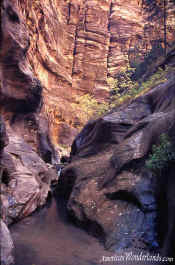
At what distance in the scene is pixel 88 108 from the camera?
110ft

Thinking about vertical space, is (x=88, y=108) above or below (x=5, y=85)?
below

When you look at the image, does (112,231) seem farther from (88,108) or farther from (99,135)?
(88,108)

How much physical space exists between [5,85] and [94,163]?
8646 mm

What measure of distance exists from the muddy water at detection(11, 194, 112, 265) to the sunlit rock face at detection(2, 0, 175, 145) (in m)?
22.8

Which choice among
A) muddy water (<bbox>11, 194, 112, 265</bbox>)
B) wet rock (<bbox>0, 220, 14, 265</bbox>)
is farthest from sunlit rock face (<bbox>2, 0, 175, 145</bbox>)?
wet rock (<bbox>0, 220, 14, 265</bbox>)

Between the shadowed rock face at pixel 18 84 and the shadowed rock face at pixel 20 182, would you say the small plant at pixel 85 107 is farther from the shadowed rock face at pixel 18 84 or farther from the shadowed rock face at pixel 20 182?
the shadowed rock face at pixel 20 182

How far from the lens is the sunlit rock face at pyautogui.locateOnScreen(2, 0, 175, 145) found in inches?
1245

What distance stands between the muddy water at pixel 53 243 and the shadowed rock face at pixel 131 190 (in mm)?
457

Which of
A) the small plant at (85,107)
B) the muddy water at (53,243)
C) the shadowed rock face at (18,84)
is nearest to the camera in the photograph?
the muddy water at (53,243)

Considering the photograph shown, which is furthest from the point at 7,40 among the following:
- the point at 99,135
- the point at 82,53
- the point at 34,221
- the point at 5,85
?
the point at 82,53

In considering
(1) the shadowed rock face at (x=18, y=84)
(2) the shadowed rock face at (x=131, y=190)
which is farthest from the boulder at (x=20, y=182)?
(1) the shadowed rock face at (x=18, y=84)

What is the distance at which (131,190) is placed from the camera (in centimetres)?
647

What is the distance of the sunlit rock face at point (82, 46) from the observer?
104 ft

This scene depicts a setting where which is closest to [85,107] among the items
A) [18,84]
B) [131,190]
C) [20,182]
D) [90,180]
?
[18,84]
